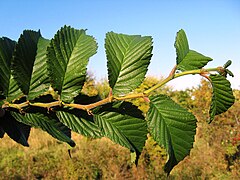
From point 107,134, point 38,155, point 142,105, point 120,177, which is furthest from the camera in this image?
point 142,105

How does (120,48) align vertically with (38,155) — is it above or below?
above

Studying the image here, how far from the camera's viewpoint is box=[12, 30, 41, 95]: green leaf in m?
0.50

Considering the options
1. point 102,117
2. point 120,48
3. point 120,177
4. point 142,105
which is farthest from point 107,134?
point 142,105

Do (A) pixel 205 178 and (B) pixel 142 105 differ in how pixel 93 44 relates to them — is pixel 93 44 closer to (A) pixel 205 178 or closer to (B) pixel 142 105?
(A) pixel 205 178

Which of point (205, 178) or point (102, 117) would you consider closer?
point (102, 117)

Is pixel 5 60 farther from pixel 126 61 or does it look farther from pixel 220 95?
pixel 220 95

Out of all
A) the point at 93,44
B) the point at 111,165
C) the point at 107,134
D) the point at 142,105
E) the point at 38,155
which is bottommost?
the point at 38,155

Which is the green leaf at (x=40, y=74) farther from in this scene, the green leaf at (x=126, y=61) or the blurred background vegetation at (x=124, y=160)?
the blurred background vegetation at (x=124, y=160)

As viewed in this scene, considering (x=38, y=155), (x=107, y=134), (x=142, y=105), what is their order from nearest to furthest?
(x=107, y=134) < (x=38, y=155) < (x=142, y=105)

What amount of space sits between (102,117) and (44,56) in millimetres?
134

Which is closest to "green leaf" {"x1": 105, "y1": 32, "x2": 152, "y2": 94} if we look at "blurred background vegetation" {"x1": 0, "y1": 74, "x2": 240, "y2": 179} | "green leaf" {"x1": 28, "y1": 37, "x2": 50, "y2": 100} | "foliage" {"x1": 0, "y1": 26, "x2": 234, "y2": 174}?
"foliage" {"x1": 0, "y1": 26, "x2": 234, "y2": 174}

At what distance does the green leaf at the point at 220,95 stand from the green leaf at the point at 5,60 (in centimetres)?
31

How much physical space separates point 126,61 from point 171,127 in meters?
0.13

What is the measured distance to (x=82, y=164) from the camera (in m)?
8.15
